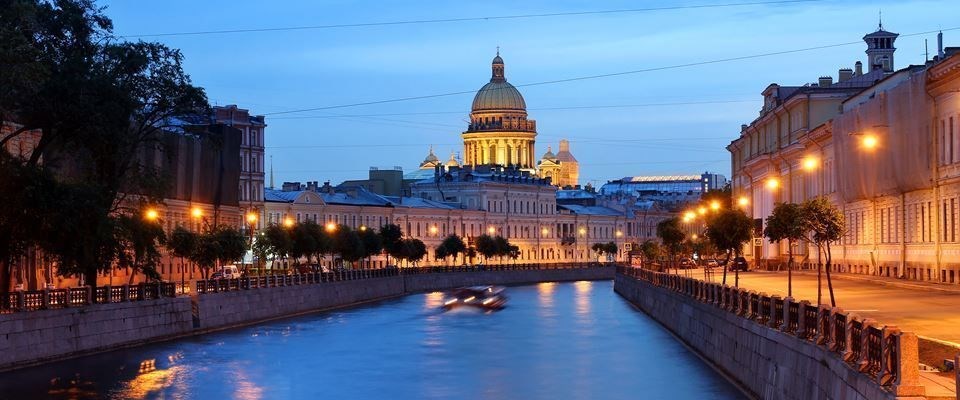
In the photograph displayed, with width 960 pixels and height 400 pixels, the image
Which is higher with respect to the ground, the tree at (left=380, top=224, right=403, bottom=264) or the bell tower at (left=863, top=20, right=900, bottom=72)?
the bell tower at (left=863, top=20, right=900, bottom=72)

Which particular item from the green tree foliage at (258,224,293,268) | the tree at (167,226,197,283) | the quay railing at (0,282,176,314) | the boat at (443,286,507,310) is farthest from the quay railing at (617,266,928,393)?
the green tree foliage at (258,224,293,268)

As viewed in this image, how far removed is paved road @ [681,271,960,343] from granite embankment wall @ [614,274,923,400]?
79.1 inches

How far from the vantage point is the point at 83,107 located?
4838 cm

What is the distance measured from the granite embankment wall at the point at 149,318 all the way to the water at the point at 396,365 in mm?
548

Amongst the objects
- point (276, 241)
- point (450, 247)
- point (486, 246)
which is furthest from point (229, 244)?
point (486, 246)

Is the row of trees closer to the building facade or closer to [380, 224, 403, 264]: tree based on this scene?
the building facade

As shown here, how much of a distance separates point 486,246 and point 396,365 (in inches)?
4412

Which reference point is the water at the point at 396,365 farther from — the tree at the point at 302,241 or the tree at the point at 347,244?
the tree at the point at 347,244

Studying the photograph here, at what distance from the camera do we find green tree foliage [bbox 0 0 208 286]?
136 feet

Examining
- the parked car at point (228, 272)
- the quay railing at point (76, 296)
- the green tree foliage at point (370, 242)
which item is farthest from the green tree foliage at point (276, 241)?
the quay railing at point (76, 296)

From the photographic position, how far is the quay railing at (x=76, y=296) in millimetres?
42500

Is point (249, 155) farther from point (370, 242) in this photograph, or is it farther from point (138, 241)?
point (138, 241)

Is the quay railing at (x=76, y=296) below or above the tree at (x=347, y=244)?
below

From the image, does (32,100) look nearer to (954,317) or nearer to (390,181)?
(954,317)
